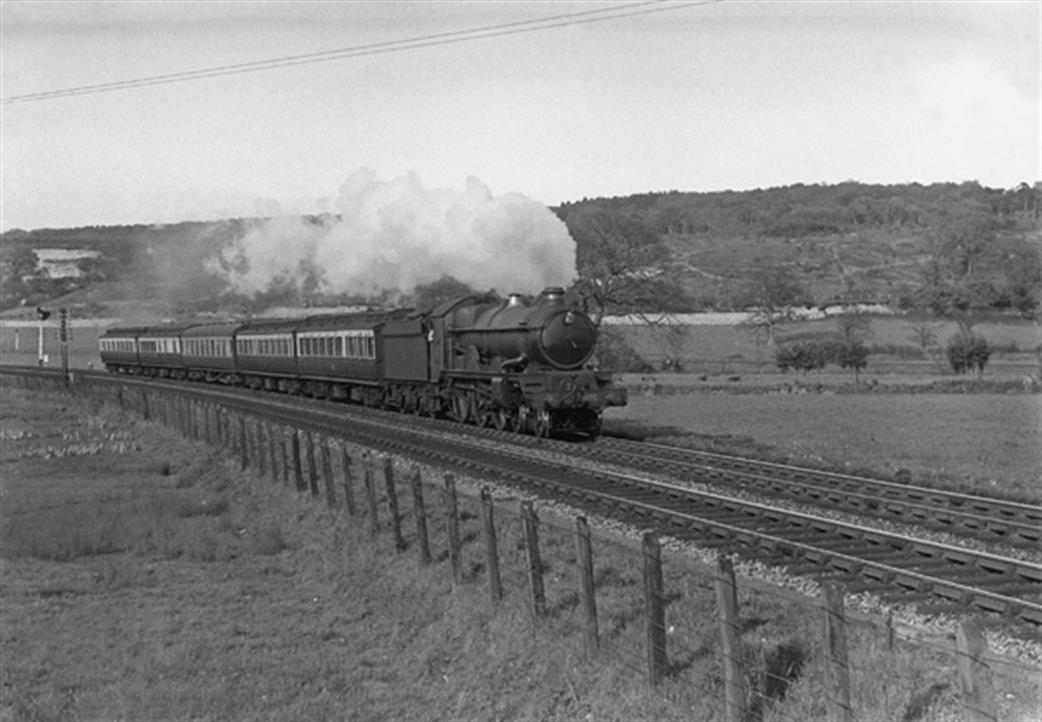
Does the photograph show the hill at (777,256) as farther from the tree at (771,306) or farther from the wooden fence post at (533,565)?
the wooden fence post at (533,565)

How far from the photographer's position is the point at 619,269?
5062 centimetres

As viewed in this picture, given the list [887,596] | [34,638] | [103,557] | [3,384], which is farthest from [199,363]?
[887,596]

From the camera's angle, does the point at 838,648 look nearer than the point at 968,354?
Yes

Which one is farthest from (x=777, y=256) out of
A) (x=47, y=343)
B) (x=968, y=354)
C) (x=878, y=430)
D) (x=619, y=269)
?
(x=878, y=430)

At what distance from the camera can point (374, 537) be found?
1556 cm

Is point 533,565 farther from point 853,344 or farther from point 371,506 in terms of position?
point 853,344

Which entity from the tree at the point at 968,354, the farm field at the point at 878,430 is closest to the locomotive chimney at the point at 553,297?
the farm field at the point at 878,430

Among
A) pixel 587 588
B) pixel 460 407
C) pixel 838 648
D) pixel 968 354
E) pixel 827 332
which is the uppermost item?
pixel 827 332

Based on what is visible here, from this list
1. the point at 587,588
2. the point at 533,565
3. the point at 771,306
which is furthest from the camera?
the point at 771,306

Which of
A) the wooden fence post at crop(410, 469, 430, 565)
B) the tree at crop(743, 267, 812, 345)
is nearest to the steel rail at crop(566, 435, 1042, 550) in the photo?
the wooden fence post at crop(410, 469, 430, 565)

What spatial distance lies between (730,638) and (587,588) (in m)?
2.18

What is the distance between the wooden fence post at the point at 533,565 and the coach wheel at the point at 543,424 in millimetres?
13143

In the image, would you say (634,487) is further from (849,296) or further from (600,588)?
(849,296)

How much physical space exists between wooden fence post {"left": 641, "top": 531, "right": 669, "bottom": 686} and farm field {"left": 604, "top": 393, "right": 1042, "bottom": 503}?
10492 millimetres
